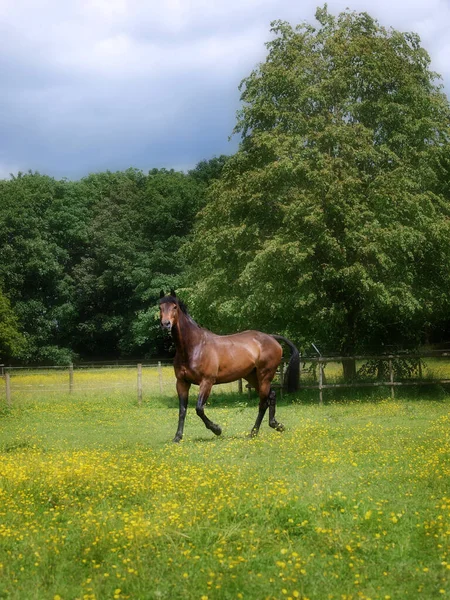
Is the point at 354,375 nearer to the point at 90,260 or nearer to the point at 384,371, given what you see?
the point at 384,371

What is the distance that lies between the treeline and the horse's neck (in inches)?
1426

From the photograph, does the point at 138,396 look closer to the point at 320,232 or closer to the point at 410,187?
the point at 320,232

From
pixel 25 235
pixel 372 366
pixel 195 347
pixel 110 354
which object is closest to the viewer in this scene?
pixel 195 347

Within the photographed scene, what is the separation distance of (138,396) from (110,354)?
35.7 m

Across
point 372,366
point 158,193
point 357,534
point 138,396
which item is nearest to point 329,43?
point 372,366

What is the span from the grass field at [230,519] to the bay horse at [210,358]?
101cm

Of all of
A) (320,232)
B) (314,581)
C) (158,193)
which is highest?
(158,193)

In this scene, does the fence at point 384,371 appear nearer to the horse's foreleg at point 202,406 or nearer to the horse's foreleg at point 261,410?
the horse's foreleg at point 261,410

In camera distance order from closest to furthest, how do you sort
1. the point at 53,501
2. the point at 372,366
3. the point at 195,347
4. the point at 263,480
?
the point at 53,501
the point at 263,480
the point at 195,347
the point at 372,366

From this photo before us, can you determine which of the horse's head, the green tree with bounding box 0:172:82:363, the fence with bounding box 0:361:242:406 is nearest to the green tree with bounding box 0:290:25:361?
the green tree with bounding box 0:172:82:363

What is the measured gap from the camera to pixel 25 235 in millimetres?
54031

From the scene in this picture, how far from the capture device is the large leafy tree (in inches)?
915

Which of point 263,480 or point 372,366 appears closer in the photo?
point 263,480

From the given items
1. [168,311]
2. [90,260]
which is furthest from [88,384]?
[90,260]
